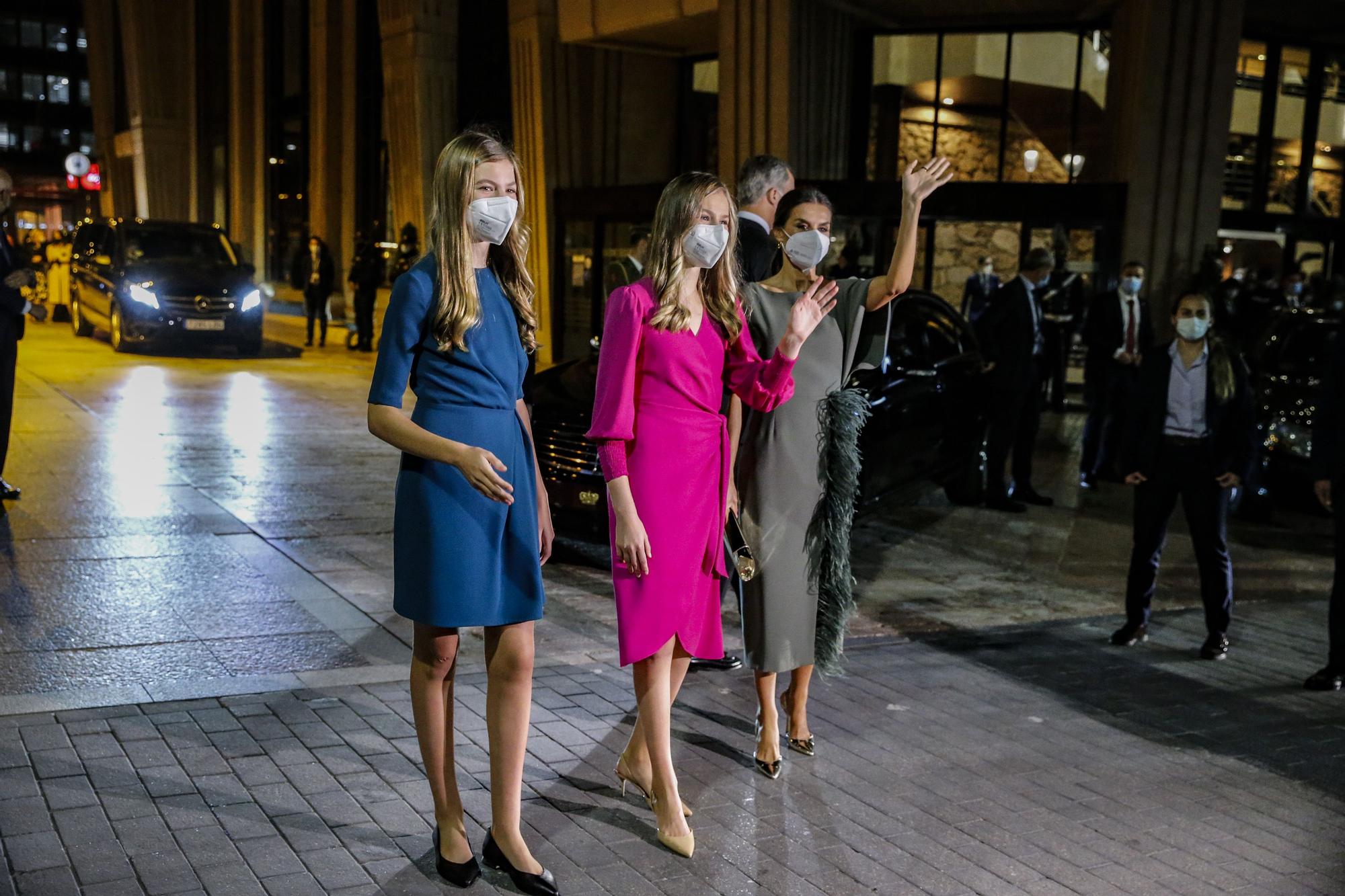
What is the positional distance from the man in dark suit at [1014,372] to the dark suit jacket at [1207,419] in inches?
138

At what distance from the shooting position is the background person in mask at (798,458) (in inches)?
179

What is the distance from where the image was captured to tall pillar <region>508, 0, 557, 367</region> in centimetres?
2055

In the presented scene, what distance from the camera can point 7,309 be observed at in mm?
7891

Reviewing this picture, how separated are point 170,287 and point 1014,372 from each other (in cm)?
1332

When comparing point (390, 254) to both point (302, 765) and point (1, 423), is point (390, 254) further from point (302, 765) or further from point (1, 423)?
point (302, 765)

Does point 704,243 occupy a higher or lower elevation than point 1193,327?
higher

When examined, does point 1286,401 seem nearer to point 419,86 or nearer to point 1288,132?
point 1288,132

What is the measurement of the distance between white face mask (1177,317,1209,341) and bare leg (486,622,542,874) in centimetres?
422

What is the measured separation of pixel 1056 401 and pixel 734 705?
39.9ft

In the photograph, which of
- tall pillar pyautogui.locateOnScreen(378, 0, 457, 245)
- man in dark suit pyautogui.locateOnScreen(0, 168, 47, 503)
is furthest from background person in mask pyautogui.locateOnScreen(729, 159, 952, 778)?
tall pillar pyautogui.locateOnScreen(378, 0, 457, 245)

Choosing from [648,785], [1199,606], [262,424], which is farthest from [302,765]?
[262,424]

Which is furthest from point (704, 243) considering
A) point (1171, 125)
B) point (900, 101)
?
point (900, 101)

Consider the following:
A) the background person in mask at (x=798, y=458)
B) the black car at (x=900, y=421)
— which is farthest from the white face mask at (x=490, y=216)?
the black car at (x=900, y=421)

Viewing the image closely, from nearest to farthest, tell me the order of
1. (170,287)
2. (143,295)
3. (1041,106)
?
(1041,106), (143,295), (170,287)
